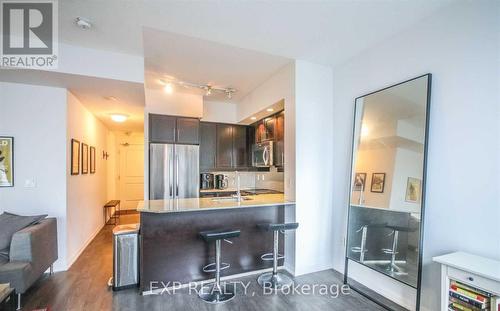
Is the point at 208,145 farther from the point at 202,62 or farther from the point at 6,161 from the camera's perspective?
the point at 6,161

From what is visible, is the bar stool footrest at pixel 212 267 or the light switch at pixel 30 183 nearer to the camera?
the bar stool footrest at pixel 212 267

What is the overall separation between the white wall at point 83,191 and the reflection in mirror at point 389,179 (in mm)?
3942

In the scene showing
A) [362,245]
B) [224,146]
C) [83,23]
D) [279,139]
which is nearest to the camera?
[83,23]

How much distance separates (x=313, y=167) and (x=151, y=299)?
2521mm

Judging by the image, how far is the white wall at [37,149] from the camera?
3139 mm

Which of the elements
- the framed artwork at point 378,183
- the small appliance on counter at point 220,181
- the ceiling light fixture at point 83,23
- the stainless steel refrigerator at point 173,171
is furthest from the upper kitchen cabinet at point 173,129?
the framed artwork at point 378,183

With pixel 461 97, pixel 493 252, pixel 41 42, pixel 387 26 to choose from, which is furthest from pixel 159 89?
pixel 493 252

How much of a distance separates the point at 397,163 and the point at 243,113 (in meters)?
3.18

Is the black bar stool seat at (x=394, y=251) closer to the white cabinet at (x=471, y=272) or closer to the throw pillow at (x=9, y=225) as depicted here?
the white cabinet at (x=471, y=272)

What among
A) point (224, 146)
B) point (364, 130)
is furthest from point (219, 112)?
point (364, 130)

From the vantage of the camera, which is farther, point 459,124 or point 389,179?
point 389,179

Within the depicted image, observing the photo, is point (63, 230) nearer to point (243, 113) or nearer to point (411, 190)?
point (243, 113)

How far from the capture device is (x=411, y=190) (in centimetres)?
245

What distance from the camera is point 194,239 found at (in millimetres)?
2982
